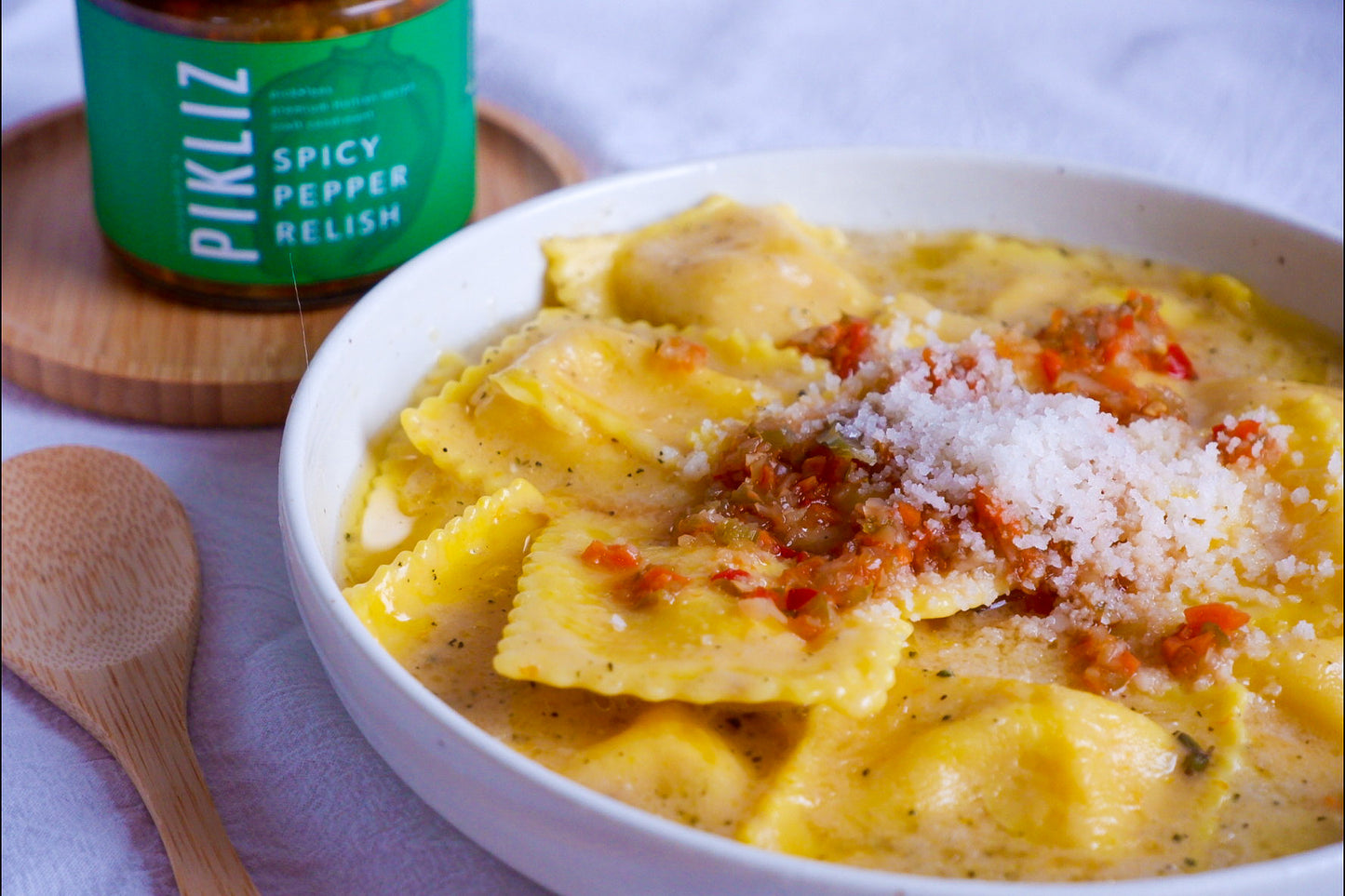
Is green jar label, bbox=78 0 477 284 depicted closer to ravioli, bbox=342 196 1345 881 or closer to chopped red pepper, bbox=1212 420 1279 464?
ravioli, bbox=342 196 1345 881

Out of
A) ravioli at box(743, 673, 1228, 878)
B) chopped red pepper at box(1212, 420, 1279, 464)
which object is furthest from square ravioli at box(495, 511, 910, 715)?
chopped red pepper at box(1212, 420, 1279, 464)

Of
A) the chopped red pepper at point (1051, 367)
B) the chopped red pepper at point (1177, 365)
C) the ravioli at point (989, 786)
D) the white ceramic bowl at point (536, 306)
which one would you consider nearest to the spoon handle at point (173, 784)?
the white ceramic bowl at point (536, 306)

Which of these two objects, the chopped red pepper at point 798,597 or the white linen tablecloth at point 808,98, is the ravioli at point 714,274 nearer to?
the white linen tablecloth at point 808,98

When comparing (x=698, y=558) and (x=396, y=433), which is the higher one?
(x=698, y=558)

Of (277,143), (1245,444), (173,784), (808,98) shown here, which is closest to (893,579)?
(1245,444)

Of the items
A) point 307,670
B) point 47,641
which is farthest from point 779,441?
point 47,641

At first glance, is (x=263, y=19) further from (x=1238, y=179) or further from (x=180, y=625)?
(x=1238, y=179)

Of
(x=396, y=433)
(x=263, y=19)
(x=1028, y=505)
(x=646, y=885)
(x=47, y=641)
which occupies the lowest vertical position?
(x=47, y=641)
